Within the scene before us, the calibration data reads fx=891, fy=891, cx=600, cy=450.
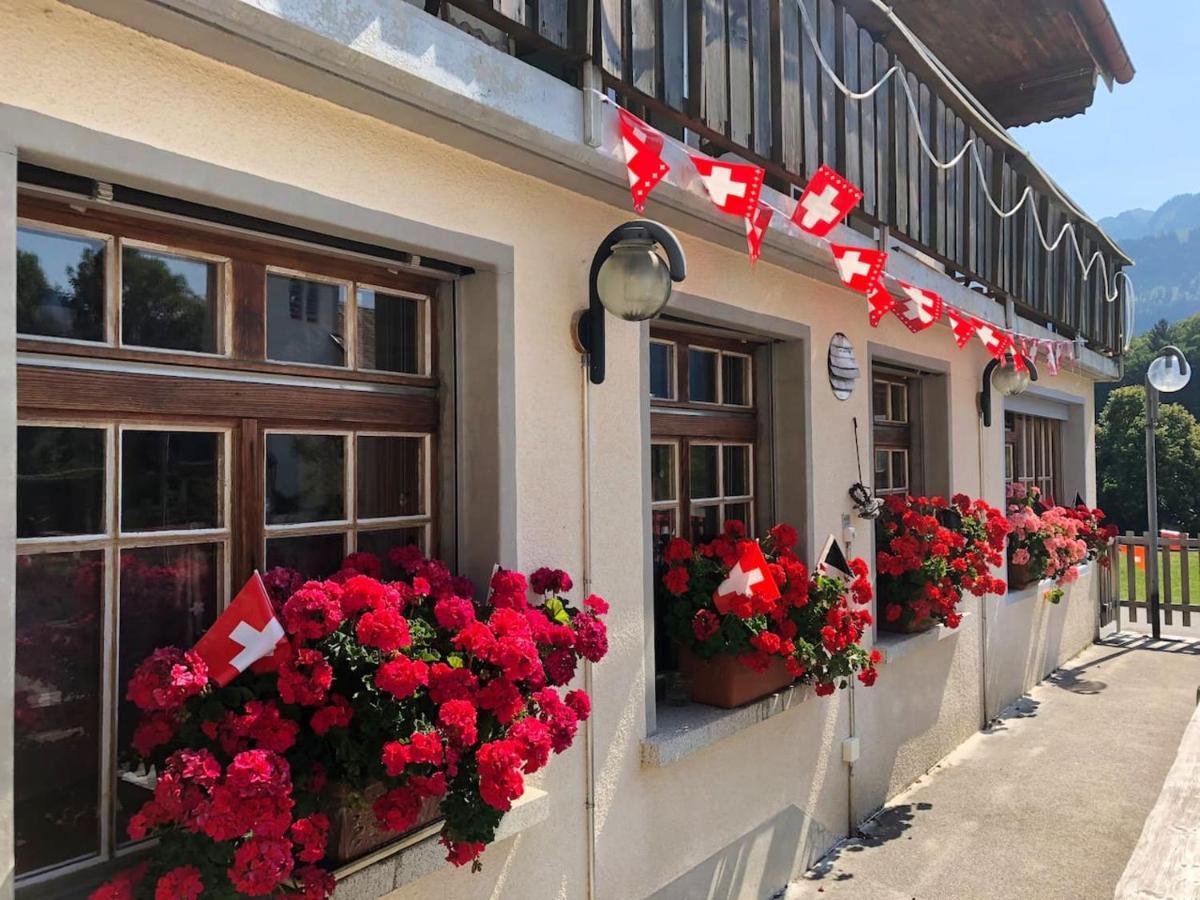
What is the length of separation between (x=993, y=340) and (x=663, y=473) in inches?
111

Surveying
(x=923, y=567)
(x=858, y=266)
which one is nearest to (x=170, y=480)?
(x=858, y=266)

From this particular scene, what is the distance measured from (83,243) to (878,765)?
491 cm

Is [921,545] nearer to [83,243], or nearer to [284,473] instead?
[284,473]

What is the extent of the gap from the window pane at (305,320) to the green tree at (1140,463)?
78.4 feet

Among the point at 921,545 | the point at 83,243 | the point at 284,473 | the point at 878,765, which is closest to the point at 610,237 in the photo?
the point at 284,473

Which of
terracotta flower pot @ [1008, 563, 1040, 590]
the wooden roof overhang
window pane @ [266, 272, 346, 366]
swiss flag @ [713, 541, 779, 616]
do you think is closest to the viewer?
window pane @ [266, 272, 346, 366]

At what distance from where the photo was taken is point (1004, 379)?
22.6ft

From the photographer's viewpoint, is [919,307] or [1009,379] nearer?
[919,307]

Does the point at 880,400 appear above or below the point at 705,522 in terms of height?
above

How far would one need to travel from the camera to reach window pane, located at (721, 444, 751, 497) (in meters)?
4.61

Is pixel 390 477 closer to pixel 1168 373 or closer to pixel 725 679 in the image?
pixel 725 679

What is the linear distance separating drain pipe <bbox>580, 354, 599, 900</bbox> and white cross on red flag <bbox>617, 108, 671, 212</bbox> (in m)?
0.63

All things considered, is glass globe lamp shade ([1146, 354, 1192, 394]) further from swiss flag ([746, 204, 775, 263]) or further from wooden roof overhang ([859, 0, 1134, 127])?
swiss flag ([746, 204, 775, 263])

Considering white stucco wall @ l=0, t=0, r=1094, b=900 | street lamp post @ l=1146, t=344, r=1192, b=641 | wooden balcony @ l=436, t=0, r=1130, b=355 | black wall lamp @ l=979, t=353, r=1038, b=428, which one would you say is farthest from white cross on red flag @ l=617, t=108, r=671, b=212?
street lamp post @ l=1146, t=344, r=1192, b=641
